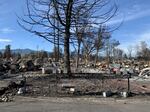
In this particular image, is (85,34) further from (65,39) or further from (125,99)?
(125,99)

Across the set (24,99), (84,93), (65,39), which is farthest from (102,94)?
(65,39)

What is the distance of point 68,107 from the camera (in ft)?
40.2

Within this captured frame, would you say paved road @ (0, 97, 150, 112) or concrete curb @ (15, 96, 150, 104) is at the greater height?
concrete curb @ (15, 96, 150, 104)

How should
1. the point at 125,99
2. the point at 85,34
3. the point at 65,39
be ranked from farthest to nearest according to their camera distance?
the point at 85,34, the point at 65,39, the point at 125,99

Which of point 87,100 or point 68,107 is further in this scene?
point 87,100

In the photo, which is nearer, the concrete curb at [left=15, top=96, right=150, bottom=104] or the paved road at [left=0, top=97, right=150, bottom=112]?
the paved road at [left=0, top=97, right=150, bottom=112]

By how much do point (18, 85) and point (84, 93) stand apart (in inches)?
153

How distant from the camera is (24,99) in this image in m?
13.8

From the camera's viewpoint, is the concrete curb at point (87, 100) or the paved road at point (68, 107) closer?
the paved road at point (68, 107)

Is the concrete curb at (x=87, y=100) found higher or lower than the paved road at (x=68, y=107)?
higher

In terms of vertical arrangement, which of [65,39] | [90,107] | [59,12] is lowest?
[90,107]

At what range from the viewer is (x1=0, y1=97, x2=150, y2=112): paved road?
11805 millimetres

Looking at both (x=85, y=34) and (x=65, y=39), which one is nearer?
(x=65, y=39)

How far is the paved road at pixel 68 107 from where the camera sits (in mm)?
11805
